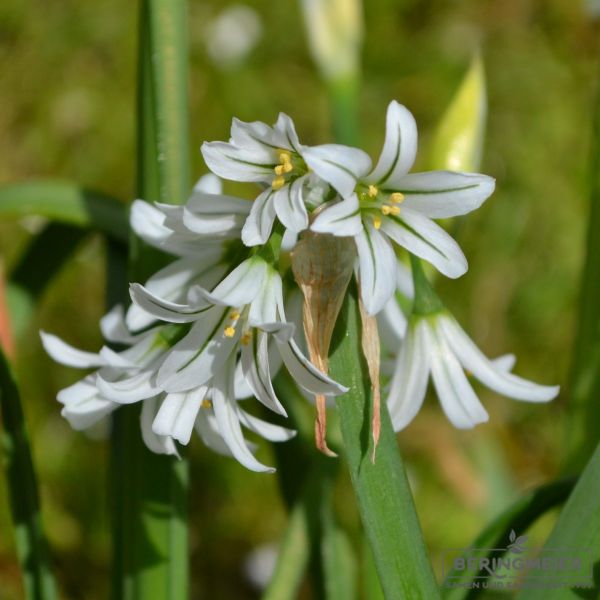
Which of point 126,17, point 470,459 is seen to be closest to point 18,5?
point 126,17

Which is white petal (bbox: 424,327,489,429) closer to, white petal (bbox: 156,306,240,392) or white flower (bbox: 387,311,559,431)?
white flower (bbox: 387,311,559,431)

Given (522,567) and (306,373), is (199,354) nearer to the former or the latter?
(306,373)

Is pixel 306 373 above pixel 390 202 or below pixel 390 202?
below

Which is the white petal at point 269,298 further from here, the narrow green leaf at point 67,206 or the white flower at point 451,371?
the narrow green leaf at point 67,206

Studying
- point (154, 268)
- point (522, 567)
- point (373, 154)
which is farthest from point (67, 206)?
point (373, 154)

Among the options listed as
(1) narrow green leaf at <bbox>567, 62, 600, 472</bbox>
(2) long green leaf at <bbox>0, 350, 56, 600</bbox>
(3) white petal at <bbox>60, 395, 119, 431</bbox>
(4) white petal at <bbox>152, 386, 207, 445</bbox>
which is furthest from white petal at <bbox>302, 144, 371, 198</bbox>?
(1) narrow green leaf at <bbox>567, 62, 600, 472</bbox>

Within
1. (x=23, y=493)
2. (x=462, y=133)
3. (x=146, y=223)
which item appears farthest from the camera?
(x=462, y=133)
